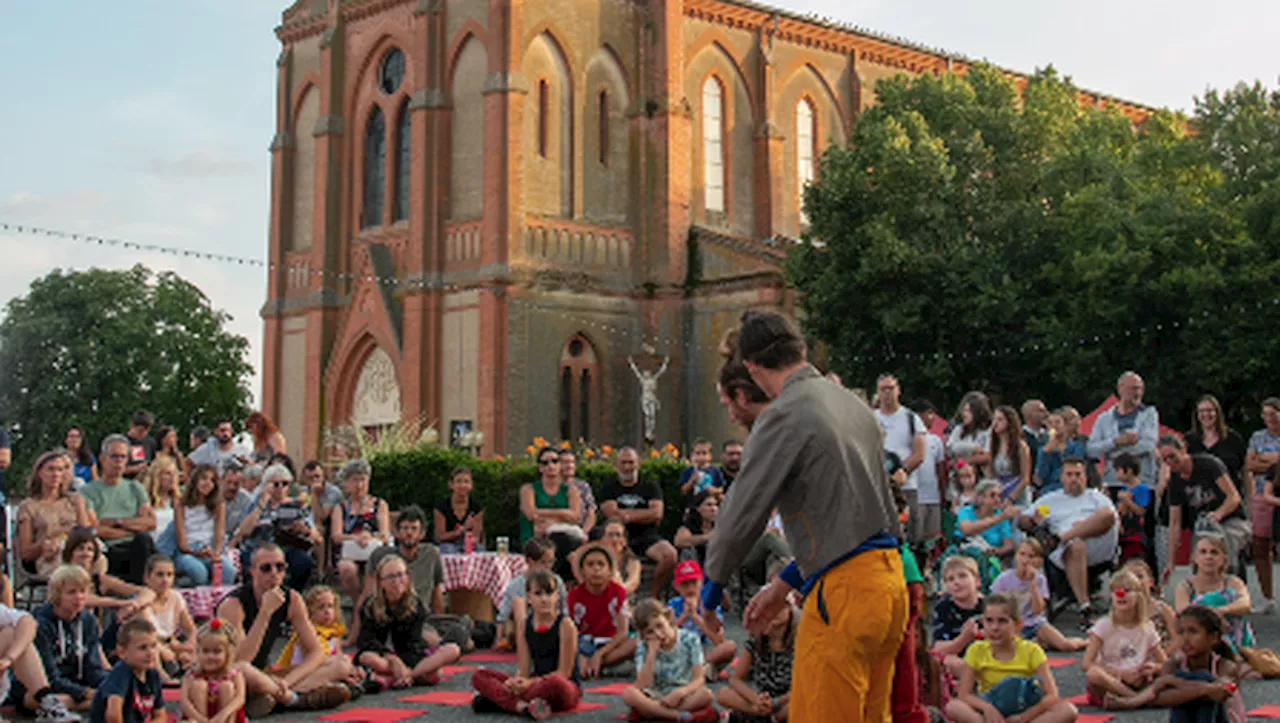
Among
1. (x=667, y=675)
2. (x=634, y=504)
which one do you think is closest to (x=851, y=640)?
(x=667, y=675)

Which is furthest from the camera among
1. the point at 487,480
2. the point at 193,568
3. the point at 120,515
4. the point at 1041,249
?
the point at 1041,249

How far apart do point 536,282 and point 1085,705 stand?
25641mm

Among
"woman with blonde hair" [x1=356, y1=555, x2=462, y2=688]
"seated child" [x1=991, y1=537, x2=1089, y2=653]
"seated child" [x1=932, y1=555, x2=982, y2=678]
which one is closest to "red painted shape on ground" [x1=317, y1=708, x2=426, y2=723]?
"woman with blonde hair" [x1=356, y1=555, x2=462, y2=688]

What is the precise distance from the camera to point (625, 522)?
52.9ft

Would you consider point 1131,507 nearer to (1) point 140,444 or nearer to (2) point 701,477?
(2) point 701,477

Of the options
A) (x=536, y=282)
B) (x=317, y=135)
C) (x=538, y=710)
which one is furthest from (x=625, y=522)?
A: (x=317, y=135)

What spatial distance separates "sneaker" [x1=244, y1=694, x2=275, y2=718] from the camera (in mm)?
9992

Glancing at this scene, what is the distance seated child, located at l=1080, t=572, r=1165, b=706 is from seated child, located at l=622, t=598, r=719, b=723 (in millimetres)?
2487

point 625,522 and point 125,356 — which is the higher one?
point 125,356

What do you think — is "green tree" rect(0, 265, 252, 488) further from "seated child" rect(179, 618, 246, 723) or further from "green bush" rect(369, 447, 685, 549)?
"seated child" rect(179, 618, 246, 723)

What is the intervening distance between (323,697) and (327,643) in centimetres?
76

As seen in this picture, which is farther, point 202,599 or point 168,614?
point 202,599

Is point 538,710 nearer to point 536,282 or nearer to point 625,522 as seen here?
point 625,522

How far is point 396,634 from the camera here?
11.5m
